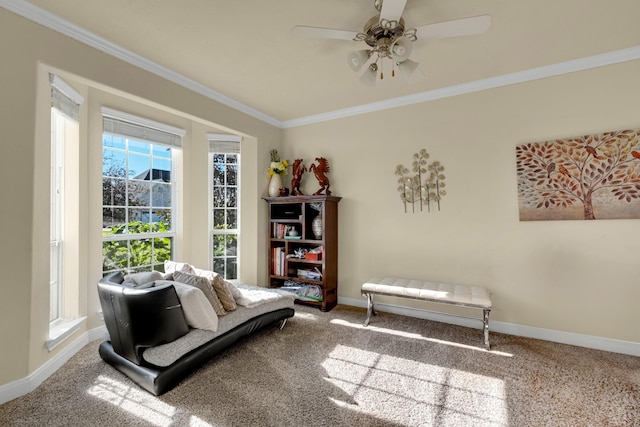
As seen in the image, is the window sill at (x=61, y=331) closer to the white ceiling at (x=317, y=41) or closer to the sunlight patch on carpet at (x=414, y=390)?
the sunlight patch on carpet at (x=414, y=390)

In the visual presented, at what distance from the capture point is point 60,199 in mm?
2602

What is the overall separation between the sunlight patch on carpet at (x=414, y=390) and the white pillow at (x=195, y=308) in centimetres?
99

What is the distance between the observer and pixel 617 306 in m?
2.54

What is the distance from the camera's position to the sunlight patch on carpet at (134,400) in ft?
5.74

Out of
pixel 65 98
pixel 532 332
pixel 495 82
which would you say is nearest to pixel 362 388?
pixel 532 332

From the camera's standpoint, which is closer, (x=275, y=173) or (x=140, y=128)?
(x=140, y=128)

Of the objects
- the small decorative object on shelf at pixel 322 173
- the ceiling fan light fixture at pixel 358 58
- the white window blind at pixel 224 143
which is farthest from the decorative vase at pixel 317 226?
the ceiling fan light fixture at pixel 358 58

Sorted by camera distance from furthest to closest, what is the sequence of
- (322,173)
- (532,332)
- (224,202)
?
(224,202) → (322,173) → (532,332)

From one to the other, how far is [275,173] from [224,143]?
795 mm

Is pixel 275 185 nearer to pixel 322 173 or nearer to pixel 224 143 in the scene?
pixel 322 173

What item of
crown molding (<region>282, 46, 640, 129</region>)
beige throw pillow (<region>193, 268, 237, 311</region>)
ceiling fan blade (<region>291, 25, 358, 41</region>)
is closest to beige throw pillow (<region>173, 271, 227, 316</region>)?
beige throw pillow (<region>193, 268, 237, 311</region>)

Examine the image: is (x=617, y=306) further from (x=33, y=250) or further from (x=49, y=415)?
(x=33, y=250)

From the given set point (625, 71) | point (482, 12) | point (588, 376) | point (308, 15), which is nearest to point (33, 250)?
point (308, 15)

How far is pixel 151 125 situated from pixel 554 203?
430 centimetres
